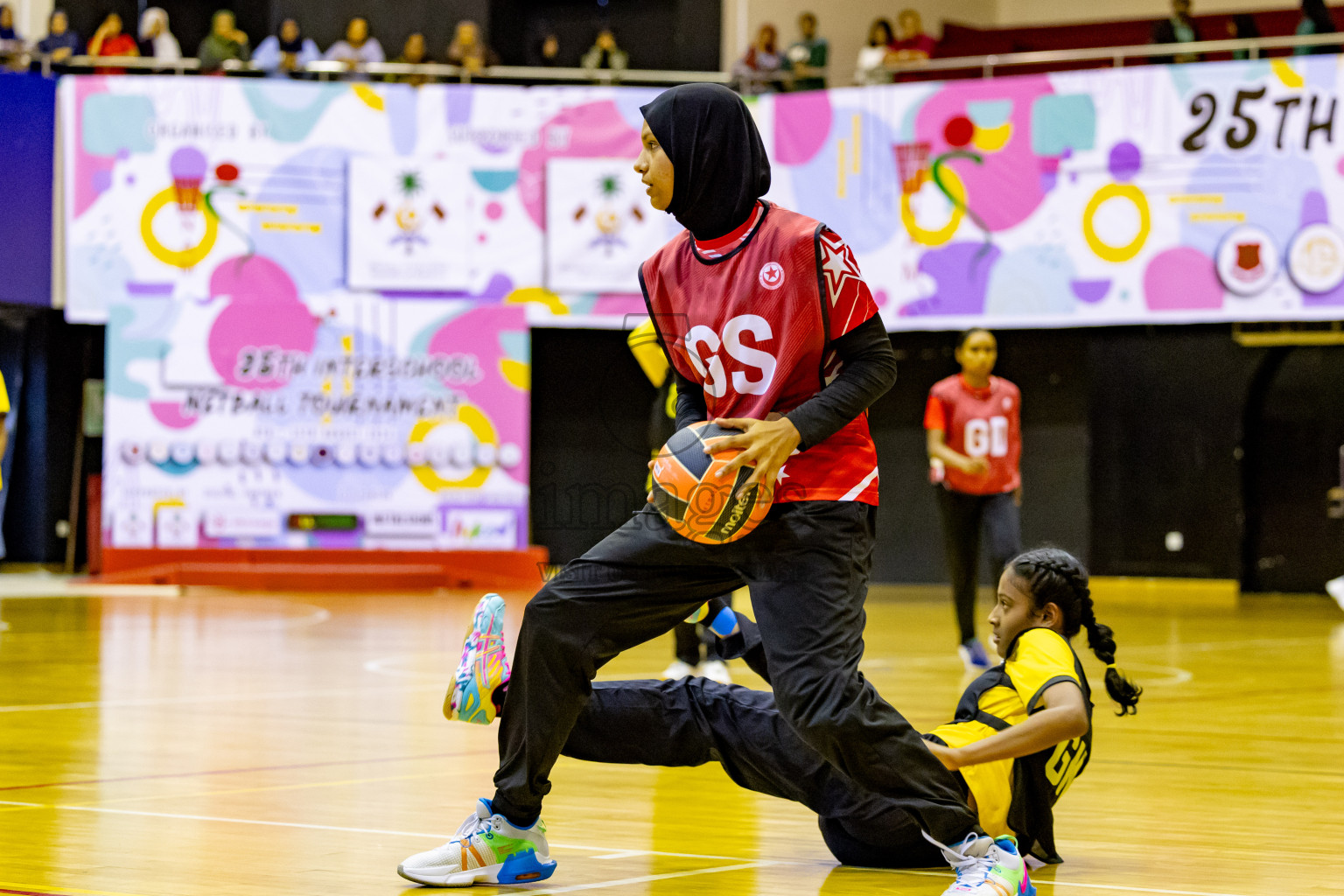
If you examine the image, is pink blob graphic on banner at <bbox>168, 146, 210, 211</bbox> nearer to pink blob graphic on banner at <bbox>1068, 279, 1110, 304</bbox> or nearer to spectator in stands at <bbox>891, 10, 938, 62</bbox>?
spectator in stands at <bbox>891, 10, 938, 62</bbox>

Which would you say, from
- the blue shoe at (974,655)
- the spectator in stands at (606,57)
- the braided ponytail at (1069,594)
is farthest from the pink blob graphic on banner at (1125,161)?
the braided ponytail at (1069,594)

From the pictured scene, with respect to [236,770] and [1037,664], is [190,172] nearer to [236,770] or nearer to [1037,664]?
[236,770]

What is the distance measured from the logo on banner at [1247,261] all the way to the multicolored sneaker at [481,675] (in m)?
12.4

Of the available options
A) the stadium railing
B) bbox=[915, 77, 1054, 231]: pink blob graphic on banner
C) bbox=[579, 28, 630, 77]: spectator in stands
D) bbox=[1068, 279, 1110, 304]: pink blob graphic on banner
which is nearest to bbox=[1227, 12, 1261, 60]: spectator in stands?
the stadium railing

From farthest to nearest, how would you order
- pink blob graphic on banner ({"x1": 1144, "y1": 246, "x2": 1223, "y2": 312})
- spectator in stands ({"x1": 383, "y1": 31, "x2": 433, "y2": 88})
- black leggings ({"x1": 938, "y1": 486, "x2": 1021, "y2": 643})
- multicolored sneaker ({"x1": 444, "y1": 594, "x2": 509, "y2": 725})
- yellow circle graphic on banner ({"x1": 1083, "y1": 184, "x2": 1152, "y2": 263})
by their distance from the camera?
1. spectator in stands ({"x1": 383, "y1": 31, "x2": 433, "y2": 88})
2. yellow circle graphic on banner ({"x1": 1083, "y1": 184, "x2": 1152, "y2": 263})
3. pink blob graphic on banner ({"x1": 1144, "y1": 246, "x2": 1223, "y2": 312})
4. black leggings ({"x1": 938, "y1": 486, "x2": 1021, "y2": 643})
5. multicolored sneaker ({"x1": 444, "y1": 594, "x2": 509, "y2": 725})

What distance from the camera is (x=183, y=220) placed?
15.6m

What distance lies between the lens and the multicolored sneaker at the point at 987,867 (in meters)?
2.99

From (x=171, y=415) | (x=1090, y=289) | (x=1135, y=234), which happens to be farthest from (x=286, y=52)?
(x=1135, y=234)

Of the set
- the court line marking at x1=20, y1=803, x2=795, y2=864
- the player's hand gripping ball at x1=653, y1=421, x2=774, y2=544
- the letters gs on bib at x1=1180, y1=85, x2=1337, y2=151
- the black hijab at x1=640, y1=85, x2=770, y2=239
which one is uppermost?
the letters gs on bib at x1=1180, y1=85, x2=1337, y2=151

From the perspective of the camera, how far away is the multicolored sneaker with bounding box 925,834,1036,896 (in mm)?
2992

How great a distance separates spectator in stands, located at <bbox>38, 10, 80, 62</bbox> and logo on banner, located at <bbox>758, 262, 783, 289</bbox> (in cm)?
1440

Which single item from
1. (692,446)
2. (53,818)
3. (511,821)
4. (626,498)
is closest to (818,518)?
(692,446)

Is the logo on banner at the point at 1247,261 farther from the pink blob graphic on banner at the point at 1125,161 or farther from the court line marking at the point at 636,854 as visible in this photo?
the court line marking at the point at 636,854

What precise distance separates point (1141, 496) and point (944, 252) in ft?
12.0
